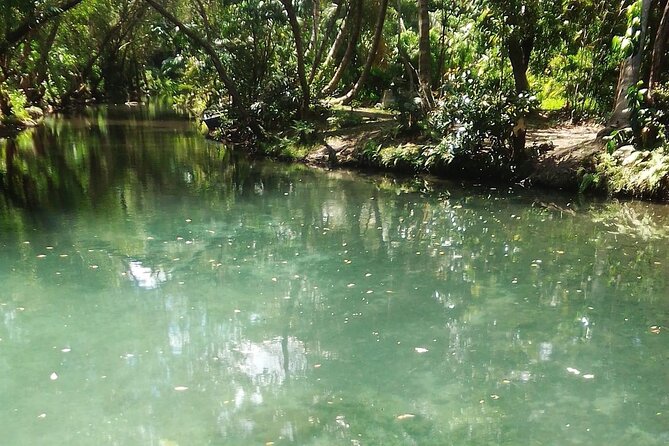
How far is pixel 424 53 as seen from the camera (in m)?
12.5

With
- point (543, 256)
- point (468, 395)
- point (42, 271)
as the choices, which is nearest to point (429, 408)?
point (468, 395)

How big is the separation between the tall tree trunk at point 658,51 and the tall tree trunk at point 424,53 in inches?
A: 180

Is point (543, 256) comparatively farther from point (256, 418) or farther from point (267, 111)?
point (267, 111)

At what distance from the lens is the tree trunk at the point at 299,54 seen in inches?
554

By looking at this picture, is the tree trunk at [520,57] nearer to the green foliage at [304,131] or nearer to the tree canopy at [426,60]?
the tree canopy at [426,60]

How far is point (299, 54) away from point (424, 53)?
3716 millimetres

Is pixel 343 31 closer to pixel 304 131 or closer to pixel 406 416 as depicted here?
pixel 304 131

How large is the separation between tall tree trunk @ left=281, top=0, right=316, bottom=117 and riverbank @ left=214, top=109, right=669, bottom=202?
1.34 metres

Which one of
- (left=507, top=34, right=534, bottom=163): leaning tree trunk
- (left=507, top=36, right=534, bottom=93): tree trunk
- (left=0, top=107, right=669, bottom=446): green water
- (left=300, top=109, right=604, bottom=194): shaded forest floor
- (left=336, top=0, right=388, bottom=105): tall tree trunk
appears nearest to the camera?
(left=0, top=107, right=669, bottom=446): green water

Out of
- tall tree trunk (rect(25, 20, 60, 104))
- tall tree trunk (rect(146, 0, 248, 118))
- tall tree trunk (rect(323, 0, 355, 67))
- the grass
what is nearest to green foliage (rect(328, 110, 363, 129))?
tall tree trunk (rect(146, 0, 248, 118))

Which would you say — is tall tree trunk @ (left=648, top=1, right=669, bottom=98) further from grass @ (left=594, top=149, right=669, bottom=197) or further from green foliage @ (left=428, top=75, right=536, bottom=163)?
green foliage @ (left=428, top=75, right=536, bottom=163)

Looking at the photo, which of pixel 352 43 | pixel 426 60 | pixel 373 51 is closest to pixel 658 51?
pixel 426 60

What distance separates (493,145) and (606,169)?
2.23 m

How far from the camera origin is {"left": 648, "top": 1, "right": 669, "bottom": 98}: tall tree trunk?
30.1ft
